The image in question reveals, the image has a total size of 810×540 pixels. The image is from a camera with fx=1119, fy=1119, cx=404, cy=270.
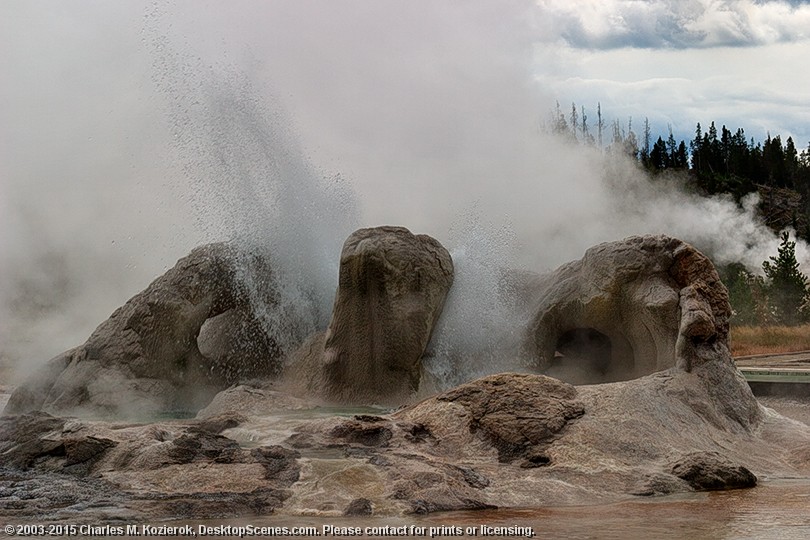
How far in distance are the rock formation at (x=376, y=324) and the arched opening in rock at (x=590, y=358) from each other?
144 centimetres

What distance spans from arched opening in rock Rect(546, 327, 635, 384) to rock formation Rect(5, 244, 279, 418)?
290cm

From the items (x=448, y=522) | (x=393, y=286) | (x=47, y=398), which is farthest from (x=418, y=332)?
(x=448, y=522)

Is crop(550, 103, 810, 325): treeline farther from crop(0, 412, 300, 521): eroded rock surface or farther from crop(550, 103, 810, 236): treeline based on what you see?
crop(0, 412, 300, 521): eroded rock surface

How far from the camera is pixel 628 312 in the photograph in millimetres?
10070

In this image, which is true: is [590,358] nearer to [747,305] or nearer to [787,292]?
[747,305]

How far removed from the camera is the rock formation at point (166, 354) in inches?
419

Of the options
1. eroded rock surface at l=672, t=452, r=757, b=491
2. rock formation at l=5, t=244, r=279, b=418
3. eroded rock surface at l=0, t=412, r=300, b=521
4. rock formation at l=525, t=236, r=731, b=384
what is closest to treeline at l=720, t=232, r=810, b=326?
rock formation at l=525, t=236, r=731, b=384

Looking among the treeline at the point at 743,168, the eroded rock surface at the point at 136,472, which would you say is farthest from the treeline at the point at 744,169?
the eroded rock surface at the point at 136,472

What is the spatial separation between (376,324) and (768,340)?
19322mm

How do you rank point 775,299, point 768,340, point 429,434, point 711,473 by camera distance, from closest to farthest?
point 711,473, point 429,434, point 768,340, point 775,299

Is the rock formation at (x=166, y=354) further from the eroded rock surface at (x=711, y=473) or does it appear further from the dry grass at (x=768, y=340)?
the dry grass at (x=768, y=340)

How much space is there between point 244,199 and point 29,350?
14.6 meters

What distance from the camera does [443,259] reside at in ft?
35.9

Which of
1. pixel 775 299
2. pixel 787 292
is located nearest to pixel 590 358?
pixel 775 299
